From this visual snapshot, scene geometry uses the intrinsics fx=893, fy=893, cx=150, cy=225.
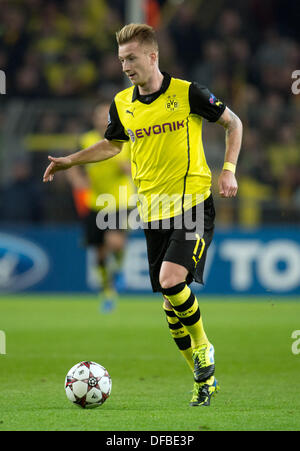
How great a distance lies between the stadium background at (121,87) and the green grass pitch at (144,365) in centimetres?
69

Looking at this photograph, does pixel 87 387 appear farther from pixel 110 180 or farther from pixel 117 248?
pixel 117 248

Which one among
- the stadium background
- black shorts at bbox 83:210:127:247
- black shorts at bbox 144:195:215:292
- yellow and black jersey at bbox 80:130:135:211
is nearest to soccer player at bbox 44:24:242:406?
black shorts at bbox 144:195:215:292

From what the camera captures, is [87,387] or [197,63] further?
[197,63]

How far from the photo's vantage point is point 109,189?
1207cm

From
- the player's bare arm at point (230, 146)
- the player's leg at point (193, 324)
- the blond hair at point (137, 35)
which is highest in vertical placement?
the blond hair at point (137, 35)

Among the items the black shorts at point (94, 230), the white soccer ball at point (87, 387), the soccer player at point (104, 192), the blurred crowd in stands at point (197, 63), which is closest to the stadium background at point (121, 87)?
the blurred crowd in stands at point (197, 63)

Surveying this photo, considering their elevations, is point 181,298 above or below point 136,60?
below

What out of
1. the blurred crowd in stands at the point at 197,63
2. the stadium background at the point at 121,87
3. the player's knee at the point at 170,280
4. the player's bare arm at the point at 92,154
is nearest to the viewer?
the player's knee at the point at 170,280

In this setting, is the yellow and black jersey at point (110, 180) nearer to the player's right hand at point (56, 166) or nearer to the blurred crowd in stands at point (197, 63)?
the blurred crowd in stands at point (197, 63)

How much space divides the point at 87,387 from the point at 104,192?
273 inches

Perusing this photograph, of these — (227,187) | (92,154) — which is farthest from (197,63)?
(227,187)

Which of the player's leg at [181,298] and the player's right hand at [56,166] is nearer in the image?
the player's leg at [181,298]

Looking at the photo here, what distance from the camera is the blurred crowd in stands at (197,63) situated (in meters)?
15.0

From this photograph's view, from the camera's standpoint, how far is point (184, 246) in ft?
18.0
